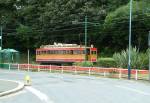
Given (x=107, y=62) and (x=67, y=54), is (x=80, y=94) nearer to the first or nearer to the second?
(x=107, y=62)

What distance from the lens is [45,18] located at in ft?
284

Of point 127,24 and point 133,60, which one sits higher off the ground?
point 127,24

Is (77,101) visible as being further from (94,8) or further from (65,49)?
(94,8)

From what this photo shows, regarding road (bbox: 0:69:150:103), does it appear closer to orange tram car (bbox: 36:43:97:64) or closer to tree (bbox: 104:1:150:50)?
orange tram car (bbox: 36:43:97:64)

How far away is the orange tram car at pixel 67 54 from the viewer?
65.3m

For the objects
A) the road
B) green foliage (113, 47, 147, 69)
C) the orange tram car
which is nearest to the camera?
the road

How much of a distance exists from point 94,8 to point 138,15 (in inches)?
424

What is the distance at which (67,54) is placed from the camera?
6588cm

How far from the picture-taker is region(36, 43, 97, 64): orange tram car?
6531 centimetres

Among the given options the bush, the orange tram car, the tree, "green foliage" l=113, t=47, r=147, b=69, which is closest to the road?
"green foliage" l=113, t=47, r=147, b=69

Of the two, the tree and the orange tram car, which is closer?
the orange tram car

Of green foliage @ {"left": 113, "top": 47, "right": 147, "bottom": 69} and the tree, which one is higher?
the tree

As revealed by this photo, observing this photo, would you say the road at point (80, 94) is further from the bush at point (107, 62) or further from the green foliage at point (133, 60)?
the bush at point (107, 62)

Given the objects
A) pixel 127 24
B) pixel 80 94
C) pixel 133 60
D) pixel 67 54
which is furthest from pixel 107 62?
pixel 80 94
